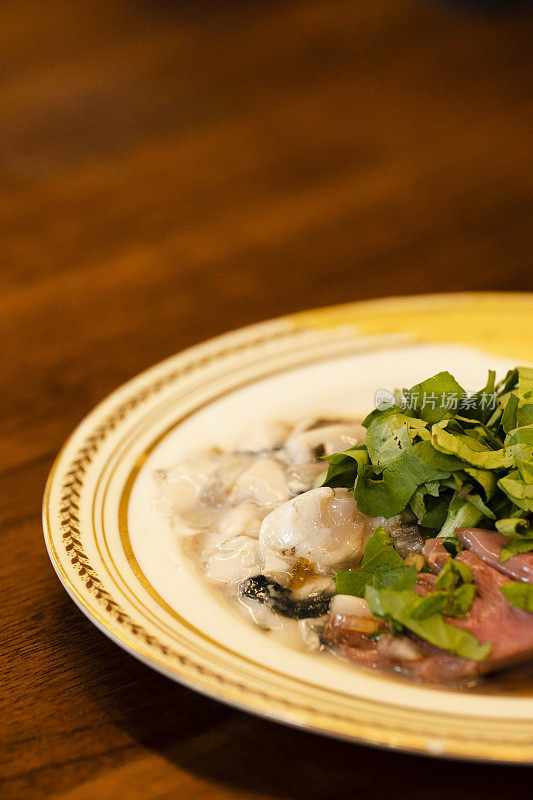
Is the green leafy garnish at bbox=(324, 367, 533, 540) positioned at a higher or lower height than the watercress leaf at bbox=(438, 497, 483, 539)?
higher

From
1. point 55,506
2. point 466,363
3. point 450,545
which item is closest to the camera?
point 450,545

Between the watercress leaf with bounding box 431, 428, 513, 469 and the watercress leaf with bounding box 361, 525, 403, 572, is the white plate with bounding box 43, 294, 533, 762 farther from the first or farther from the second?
the watercress leaf with bounding box 431, 428, 513, 469

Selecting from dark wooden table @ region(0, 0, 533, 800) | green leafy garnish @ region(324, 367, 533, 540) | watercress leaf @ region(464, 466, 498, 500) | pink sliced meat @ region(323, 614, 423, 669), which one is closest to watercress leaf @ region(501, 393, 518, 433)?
green leafy garnish @ region(324, 367, 533, 540)

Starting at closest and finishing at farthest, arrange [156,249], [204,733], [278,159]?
[204,733] < [156,249] < [278,159]

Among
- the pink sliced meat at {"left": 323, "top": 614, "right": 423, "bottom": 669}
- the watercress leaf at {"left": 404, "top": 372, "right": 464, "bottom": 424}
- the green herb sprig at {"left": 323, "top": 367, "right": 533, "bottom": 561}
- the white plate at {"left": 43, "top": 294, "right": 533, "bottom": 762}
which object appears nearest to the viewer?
the white plate at {"left": 43, "top": 294, "right": 533, "bottom": 762}

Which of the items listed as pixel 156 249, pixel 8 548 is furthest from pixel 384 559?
pixel 156 249

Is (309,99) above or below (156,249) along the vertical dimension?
above

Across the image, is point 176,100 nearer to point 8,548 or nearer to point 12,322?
point 12,322

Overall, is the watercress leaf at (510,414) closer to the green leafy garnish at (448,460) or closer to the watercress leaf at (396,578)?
the green leafy garnish at (448,460)

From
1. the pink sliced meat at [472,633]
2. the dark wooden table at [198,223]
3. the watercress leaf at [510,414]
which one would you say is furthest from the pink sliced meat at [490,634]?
the watercress leaf at [510,414]
